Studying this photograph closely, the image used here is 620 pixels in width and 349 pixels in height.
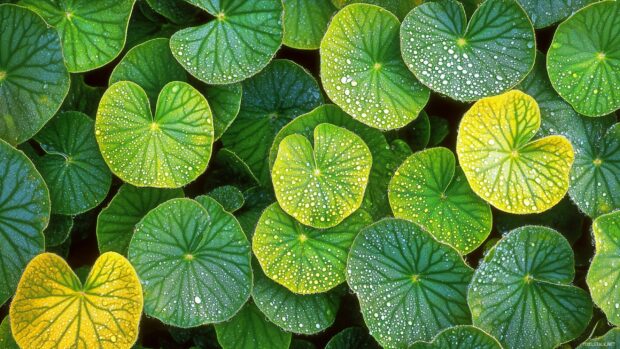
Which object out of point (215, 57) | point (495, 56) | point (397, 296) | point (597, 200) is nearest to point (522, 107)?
point (495, 56)

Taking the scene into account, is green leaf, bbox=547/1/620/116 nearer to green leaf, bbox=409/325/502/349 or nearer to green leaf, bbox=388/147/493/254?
green leaf, bbox=388/147/493/254

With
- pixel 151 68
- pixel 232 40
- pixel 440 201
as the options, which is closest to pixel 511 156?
pixel 440 201

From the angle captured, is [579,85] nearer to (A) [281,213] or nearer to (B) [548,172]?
(B) [548,172]

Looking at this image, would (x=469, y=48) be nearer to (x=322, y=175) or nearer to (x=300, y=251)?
(x=322, y=175)

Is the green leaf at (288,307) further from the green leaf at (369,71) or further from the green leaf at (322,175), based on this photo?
the green leaf at (369,71)

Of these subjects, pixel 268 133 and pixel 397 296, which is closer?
pixel 397 296

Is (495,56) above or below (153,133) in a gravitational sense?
above

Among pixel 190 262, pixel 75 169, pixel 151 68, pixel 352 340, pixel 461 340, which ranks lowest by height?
pixel 352 340
